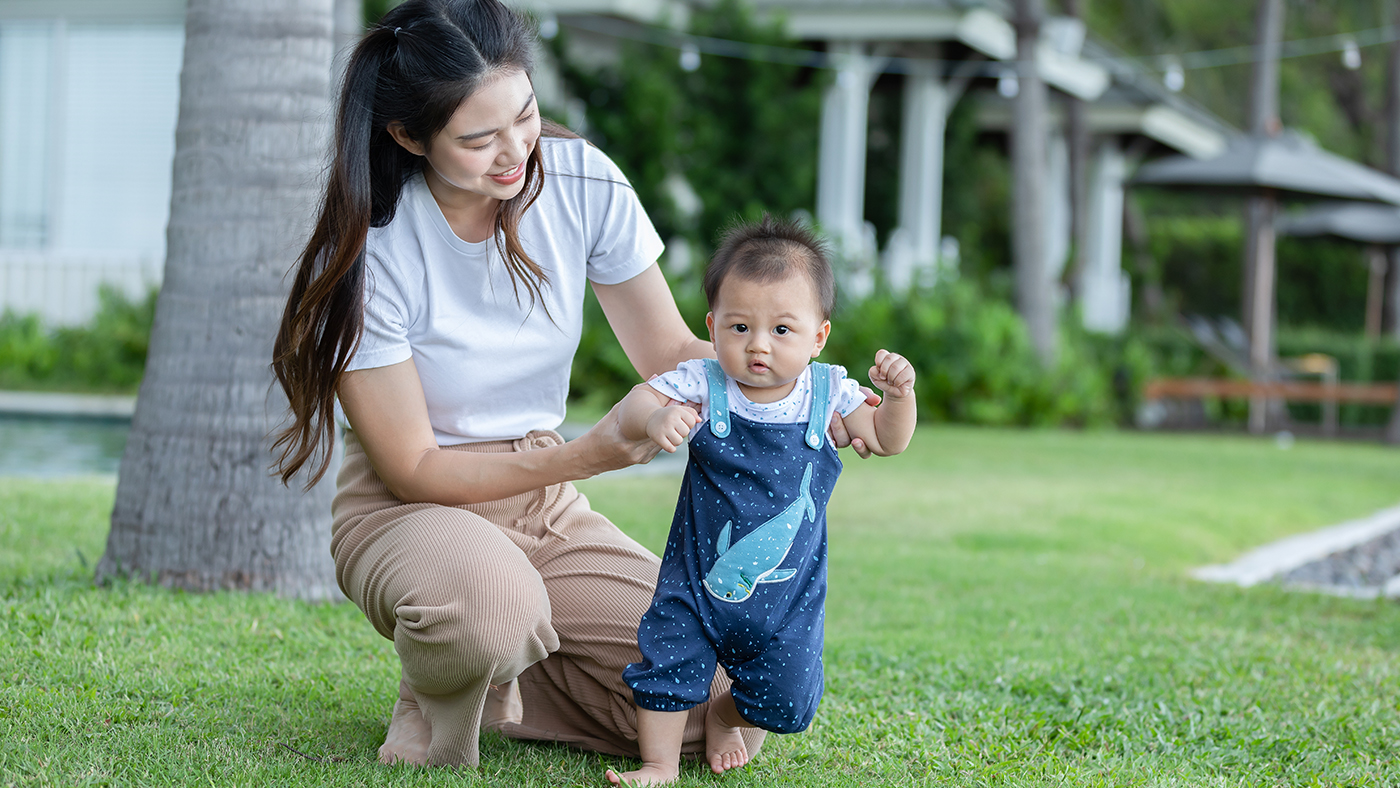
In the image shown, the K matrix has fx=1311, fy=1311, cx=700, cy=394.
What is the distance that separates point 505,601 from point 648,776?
1.44 feet

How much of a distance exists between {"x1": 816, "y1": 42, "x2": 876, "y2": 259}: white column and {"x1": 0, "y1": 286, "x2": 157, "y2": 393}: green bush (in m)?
6.99

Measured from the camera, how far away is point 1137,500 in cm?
796

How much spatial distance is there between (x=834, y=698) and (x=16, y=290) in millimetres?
12416

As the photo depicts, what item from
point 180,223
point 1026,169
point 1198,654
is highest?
point 1026,169

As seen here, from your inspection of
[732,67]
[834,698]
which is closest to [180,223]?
[834,698]

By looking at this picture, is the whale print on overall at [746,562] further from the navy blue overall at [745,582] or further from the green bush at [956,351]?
the green bush at [956,351]

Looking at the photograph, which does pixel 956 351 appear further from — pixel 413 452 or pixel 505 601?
pixel 505 601

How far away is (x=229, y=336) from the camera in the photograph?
4117 millimetres

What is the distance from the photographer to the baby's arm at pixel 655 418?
2270 mm

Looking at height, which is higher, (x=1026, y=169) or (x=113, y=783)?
(x=1026, y=169)

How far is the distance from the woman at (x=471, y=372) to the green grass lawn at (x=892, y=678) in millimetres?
194

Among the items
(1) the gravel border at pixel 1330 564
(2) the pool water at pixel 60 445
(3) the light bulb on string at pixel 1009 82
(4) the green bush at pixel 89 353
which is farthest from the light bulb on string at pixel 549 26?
(1) the gravel border at pixel 1330 564

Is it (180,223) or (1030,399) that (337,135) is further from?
(1030,399)

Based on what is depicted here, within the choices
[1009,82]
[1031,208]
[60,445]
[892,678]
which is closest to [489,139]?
[892,678]
